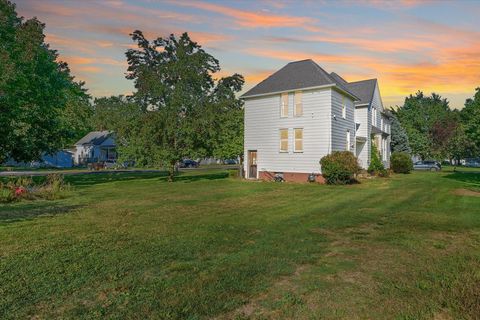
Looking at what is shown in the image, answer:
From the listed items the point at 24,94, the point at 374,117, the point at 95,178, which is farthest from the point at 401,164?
the point at 24,94

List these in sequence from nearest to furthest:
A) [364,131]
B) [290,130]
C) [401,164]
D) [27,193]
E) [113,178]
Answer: [27,193] < [290,130] < [113,178] < [364,131] < [401,164]

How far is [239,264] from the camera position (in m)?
6.19

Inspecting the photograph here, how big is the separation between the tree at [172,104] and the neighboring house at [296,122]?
341cm

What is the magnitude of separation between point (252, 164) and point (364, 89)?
1441cm

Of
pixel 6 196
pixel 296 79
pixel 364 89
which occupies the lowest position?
pixel 6 196

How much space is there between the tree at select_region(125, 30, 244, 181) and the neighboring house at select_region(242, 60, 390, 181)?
3.41 m

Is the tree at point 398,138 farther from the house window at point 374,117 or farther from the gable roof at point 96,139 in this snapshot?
the gable roof at point 96,139

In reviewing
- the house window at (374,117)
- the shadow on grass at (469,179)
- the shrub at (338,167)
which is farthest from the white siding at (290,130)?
the house window at (374,117)

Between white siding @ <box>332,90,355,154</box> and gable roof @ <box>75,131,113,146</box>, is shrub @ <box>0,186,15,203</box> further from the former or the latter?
gable roof @ <box>75,131,113,146</box>

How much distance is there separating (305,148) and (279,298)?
2193cm

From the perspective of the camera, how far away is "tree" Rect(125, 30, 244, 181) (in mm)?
25500

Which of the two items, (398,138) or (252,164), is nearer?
(252,164)

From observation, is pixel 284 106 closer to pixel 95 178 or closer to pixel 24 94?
pixel 95 178

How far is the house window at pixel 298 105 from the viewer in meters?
26.4
